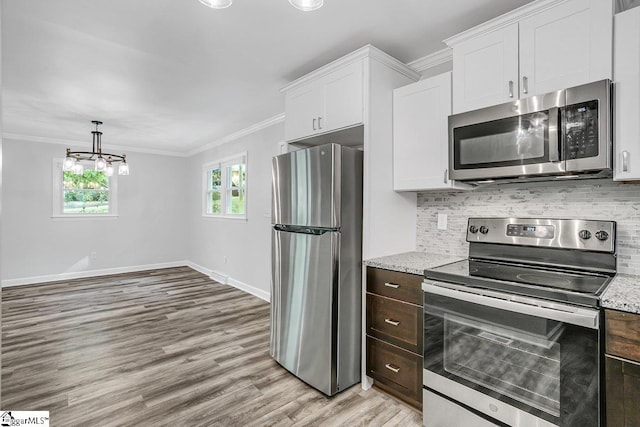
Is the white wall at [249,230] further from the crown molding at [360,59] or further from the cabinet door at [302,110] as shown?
the crown molding at [360,59]

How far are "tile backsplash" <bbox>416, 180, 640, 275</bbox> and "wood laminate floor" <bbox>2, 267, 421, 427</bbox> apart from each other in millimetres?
1262

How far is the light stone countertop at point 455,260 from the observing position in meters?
1.37

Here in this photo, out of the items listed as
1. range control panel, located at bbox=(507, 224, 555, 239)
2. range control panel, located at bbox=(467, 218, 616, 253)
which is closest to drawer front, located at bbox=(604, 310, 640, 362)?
range control panel, located at bbox=(467, 218, 616, 253)

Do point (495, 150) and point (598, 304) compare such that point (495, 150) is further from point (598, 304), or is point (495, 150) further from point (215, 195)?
Result: point (215, 195)

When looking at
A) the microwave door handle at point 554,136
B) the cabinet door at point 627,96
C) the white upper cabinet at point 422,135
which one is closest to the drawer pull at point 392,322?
the white upper cabinet at point 422,135

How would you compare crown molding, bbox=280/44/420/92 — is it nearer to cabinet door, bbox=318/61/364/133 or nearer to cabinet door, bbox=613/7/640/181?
cabinet door, bbox=318/61/364/133

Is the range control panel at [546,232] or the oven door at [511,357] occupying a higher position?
the range control panel at [546,232]

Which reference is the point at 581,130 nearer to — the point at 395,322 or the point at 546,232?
the point at 546,232

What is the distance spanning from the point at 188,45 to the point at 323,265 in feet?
6.20

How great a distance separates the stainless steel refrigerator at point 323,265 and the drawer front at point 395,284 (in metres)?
0.14

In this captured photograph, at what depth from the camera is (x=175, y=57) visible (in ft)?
8.63

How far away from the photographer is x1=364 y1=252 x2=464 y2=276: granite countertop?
212 cm

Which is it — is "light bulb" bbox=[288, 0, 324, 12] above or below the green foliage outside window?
above

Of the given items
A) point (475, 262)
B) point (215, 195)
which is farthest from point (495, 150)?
point (215, 195)
